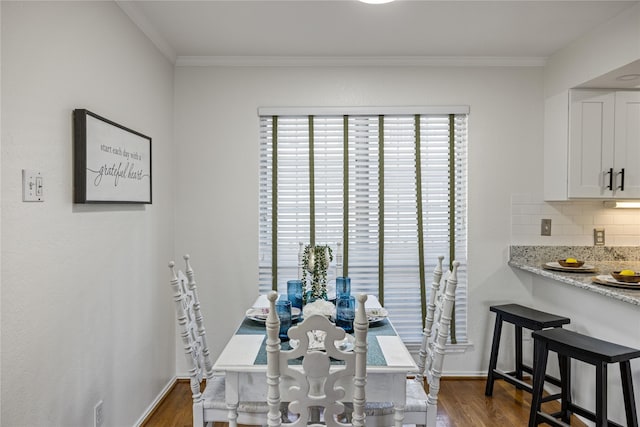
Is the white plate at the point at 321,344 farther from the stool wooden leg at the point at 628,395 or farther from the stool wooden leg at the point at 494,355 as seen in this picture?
the stool wooden leg at the point at 494,355

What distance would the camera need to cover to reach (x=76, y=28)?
1.96 m

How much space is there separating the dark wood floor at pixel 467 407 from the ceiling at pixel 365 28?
8.19 feet

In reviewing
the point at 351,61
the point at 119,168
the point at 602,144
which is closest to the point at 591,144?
the point at 602,144

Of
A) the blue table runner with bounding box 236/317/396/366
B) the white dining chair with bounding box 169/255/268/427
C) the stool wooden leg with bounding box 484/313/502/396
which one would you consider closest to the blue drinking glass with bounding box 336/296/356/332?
the blue table runner with bounding box 236/317/396/366

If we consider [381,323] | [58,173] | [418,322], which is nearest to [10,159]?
[58,173]

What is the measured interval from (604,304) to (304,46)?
256 cm

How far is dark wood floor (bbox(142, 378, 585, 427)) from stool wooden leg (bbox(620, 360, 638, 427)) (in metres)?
0.64

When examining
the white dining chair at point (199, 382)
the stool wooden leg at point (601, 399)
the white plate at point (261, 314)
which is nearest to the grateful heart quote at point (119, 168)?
the white dining chair at point (199, 382)

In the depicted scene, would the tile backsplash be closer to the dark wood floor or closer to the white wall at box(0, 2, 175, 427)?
the dark wood floor

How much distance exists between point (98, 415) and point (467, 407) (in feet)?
7.43

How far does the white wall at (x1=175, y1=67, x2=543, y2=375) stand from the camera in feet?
11.0

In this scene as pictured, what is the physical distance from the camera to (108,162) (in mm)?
2197

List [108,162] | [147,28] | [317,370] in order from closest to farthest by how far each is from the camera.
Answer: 1. [317,370]
2. [108,162]
3. [147,28]

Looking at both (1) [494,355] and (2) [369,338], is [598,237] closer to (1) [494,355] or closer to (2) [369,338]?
(1) [494,355]
